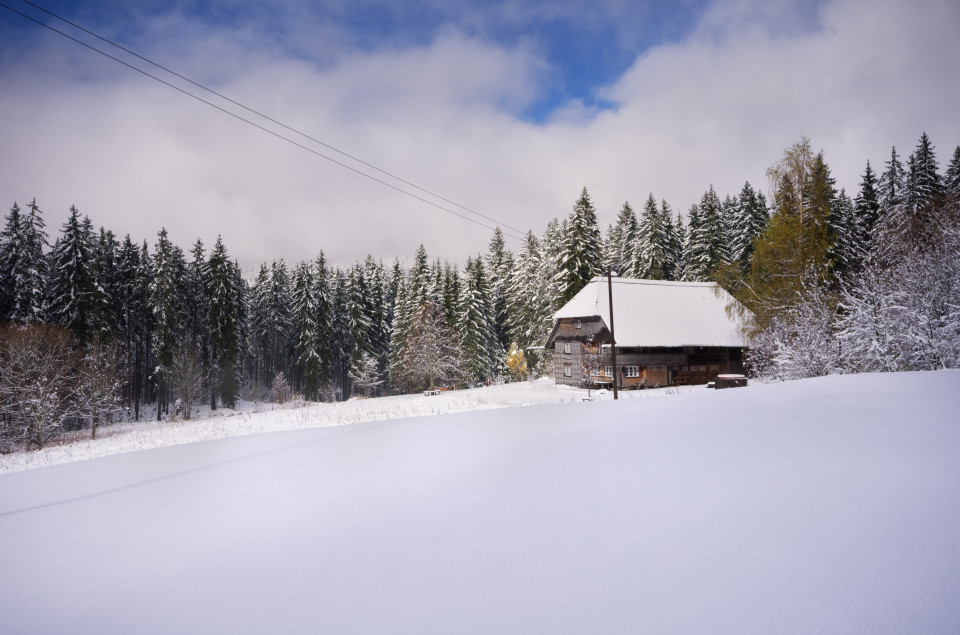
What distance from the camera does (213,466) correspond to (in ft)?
26.9

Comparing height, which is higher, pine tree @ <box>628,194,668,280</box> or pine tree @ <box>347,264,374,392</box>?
pine tree @ <box>628,194,668,280</box>

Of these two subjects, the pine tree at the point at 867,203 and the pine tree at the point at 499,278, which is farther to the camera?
the pine tree at the point at 499,278

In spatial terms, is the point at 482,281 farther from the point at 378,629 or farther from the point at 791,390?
the point at 378,629

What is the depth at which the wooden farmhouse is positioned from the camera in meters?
33.0

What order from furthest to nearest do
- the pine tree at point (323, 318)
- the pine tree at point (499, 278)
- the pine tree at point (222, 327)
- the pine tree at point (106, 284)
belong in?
the pine tree at point (499, 278) < the pine tree at point (323, 318) < the pine tree at point (222, 327) < the pine tree at point (106, 284)

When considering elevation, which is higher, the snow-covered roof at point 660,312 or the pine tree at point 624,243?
the pine tree at point 624,243

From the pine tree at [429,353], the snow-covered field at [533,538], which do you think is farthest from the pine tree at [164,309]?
the snow-covered field at [533,538]

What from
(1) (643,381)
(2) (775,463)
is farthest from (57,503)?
(1) (643,381)

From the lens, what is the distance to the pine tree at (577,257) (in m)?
40.0

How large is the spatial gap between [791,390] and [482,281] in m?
40.3

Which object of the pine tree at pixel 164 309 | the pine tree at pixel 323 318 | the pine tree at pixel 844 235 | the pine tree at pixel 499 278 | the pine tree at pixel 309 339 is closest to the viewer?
the pine tree at pixel 844 235

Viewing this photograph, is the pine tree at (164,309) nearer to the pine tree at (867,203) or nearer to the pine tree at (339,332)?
the pine tree at (339,332)

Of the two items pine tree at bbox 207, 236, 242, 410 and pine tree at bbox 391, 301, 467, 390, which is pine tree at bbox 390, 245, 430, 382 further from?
pine tree at bbox 207, 236, 242, 410

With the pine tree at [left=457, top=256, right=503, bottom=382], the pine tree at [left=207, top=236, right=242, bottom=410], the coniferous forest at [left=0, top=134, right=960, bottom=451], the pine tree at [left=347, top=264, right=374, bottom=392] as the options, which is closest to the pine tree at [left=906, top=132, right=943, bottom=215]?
the coniferous forest at [left=0, top=134, right=960, bottom=451]
